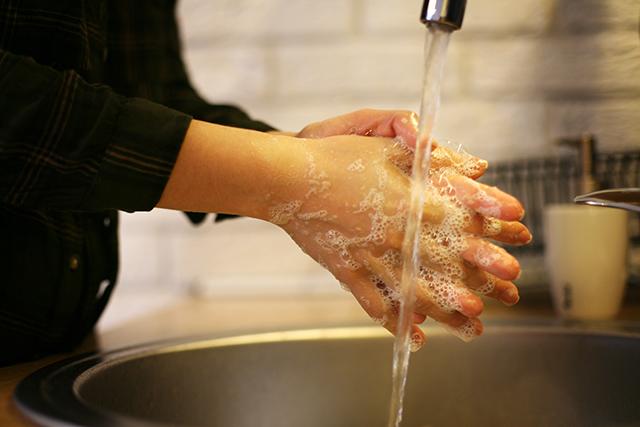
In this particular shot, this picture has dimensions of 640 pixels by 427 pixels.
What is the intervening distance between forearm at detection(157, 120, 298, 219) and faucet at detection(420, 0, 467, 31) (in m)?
0.14

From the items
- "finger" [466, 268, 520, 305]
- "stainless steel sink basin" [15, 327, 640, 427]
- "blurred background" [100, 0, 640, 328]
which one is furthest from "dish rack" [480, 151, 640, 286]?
"finger" [466, 268, 520, 305]

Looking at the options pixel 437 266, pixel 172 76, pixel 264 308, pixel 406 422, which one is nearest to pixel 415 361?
pixel 406 422

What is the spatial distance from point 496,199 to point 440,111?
0.57 m

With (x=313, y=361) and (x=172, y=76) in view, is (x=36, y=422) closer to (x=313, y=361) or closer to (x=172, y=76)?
(x=313, y=361)

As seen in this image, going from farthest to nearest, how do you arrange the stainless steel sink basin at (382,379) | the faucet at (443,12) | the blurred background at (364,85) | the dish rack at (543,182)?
the blurred background at (364,85)
the dish rack at (543,182)
the stainless steel sink basin at (382,379)
the faucet at (443,12)

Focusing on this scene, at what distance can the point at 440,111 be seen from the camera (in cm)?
106

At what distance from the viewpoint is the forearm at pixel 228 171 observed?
462 mm

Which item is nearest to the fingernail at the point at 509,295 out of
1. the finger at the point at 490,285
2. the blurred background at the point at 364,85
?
the finger at the point at 490,285

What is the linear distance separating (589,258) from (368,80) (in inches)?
17.3

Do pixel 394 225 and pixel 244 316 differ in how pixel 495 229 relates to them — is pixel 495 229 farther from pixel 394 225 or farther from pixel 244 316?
pixel 244 316

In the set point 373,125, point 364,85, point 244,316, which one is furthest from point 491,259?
point 364,85

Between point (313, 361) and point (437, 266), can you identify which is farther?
point (313, 361)

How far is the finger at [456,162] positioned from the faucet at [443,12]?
169 millimetres

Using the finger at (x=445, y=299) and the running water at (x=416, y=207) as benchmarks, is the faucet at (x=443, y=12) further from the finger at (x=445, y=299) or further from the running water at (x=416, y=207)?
the finger at (x=445, y=299)
